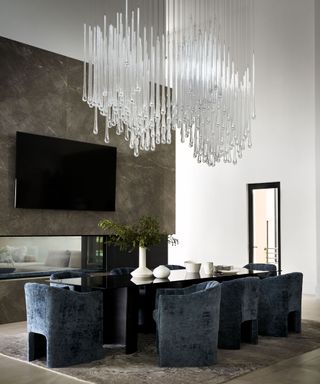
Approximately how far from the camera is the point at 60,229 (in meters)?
7.70

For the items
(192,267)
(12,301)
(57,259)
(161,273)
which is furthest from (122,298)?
(57,259)

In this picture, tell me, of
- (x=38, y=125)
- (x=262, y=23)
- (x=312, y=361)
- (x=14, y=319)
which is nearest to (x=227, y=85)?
(x=38, y=125)

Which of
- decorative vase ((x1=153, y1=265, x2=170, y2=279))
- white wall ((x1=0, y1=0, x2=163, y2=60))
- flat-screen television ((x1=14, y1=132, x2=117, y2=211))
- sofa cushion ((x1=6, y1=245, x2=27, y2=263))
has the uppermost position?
white wall ((x1=0, y1=0, x2=163, y2=60))

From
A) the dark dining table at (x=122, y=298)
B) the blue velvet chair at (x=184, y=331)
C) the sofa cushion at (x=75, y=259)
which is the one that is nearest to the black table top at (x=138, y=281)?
the dark dining table at (x=122, y=298)

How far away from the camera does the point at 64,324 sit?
468 centimetres

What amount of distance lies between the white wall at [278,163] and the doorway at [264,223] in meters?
0.13

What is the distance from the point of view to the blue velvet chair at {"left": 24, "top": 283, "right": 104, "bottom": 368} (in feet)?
15.2

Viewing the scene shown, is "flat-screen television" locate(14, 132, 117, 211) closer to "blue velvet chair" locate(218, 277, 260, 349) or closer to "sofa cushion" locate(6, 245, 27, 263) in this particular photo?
"sofa cushion" locate(6, 245, 27, 263)

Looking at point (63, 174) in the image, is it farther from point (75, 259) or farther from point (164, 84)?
point (164, 84)

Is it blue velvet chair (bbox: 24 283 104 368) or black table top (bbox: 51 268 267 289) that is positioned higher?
black table top (bbox: 51 268 267 289)

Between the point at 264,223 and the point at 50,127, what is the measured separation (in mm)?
4970

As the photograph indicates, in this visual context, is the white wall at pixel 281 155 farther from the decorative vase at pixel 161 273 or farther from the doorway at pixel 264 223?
the decorative vase at pixel 161 273

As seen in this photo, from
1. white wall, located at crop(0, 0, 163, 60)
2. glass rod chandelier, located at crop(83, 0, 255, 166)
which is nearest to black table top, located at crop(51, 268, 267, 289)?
glass rod chandelier, located at crop(83, 0, 255, 166)

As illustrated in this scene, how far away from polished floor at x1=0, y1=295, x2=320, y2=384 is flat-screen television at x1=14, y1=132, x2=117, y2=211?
2.76m
